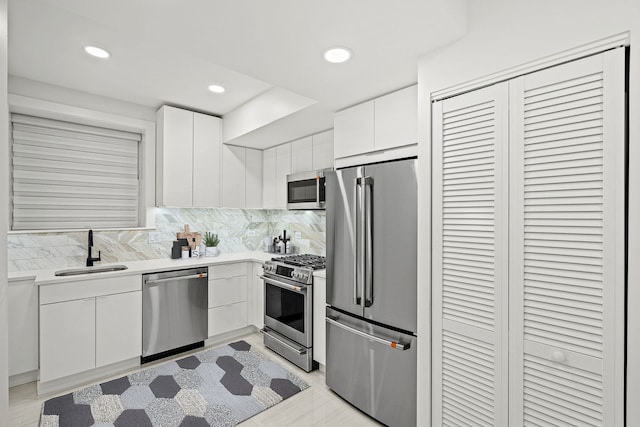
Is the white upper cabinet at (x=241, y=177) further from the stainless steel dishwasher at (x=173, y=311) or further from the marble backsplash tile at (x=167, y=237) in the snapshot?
the stainless steel dishwasher at (x=173, y=311)

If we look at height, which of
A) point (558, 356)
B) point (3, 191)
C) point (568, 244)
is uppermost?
point (3, 191)

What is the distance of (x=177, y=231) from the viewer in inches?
145

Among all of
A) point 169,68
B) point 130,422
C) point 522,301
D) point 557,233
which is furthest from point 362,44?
point 130,422

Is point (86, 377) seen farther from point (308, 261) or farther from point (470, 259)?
point (470, 259)

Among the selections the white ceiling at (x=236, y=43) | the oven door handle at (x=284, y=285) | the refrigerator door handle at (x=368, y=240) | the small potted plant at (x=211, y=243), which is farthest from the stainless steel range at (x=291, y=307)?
the white ceiling at (x=236, y=43)

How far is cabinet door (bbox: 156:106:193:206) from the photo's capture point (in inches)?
130

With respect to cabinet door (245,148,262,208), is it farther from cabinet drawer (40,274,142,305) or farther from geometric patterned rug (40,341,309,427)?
geometric patterned rug (40,341,309,427)

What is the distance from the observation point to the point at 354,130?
7.93 feet

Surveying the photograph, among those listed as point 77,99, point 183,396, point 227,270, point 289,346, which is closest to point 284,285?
point 289,346

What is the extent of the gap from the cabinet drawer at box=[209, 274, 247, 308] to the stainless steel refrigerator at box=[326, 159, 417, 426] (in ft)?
4.78

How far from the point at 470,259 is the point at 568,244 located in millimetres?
396

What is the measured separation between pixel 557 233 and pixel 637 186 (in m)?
0.29

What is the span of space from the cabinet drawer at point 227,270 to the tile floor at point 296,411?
145cm

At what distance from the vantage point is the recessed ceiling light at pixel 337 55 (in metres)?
1.68
